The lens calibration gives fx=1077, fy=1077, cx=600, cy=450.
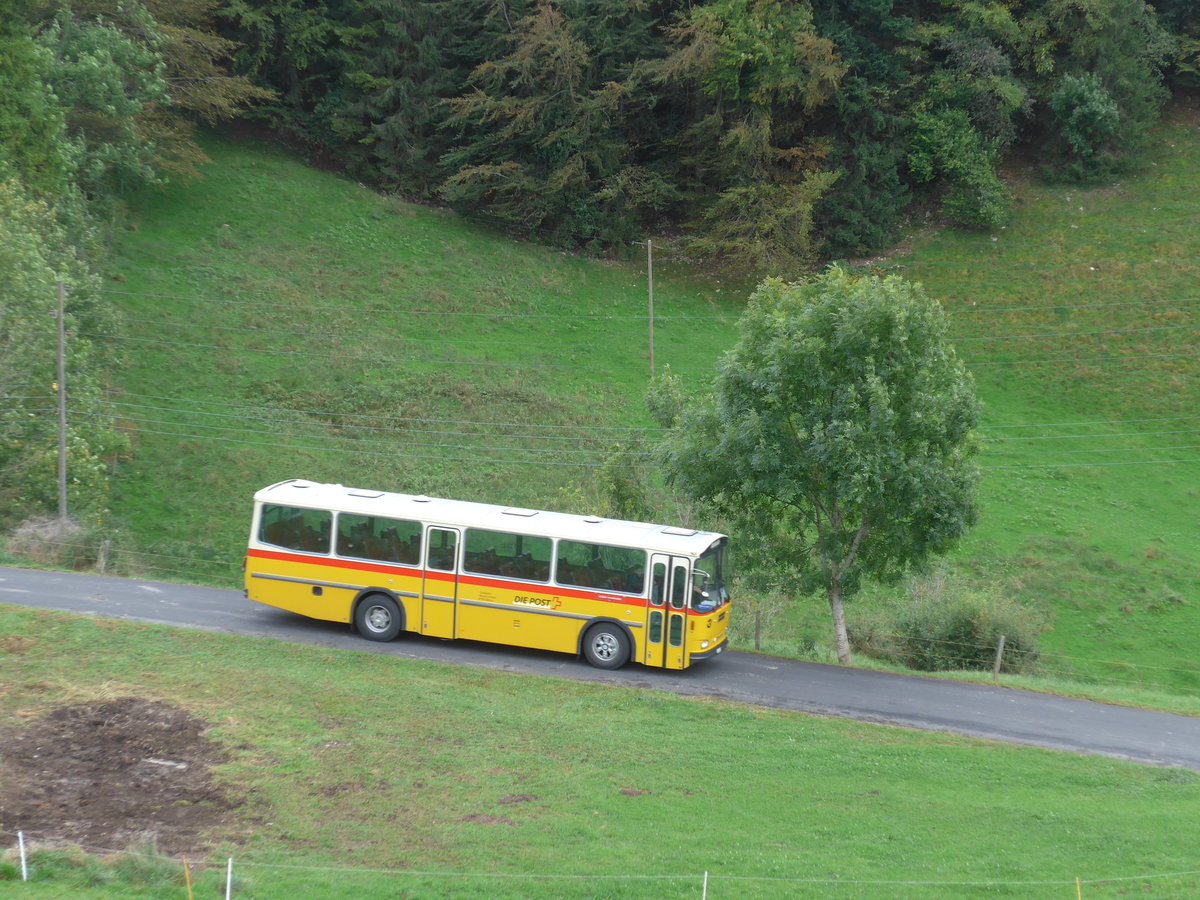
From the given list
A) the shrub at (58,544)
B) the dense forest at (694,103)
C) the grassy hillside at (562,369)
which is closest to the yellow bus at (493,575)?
the grassy hillside at (562,369)

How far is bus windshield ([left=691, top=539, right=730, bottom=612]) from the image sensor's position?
1917 centimetres

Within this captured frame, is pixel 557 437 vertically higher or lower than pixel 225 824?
higher

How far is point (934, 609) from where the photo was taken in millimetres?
25047

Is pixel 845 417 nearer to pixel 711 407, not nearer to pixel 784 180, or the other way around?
pixel 711 407

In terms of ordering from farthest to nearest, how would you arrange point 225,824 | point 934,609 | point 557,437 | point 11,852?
point 557,437 < point 934,609 < point 225,824 < point 11,852

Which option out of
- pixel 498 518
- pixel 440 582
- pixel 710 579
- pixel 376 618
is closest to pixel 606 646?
pixel 710 579

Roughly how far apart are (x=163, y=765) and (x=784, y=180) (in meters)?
45.6

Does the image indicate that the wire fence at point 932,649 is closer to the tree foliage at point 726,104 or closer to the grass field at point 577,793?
the grass field at point 577,793

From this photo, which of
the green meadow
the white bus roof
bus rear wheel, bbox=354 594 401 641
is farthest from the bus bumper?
bus rear wheel, bbox=354 594 401 641

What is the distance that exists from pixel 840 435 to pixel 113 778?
43.0 ft

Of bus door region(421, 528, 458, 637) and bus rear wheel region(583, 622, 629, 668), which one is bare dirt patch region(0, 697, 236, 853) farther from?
bus rear wheel region(583, 622, 629, 668)

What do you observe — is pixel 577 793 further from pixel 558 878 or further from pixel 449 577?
pixel 449 577

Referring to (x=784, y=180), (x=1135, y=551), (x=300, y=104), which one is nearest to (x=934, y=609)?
(x=1135, y=551)

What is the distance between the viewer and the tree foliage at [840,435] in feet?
66.4
